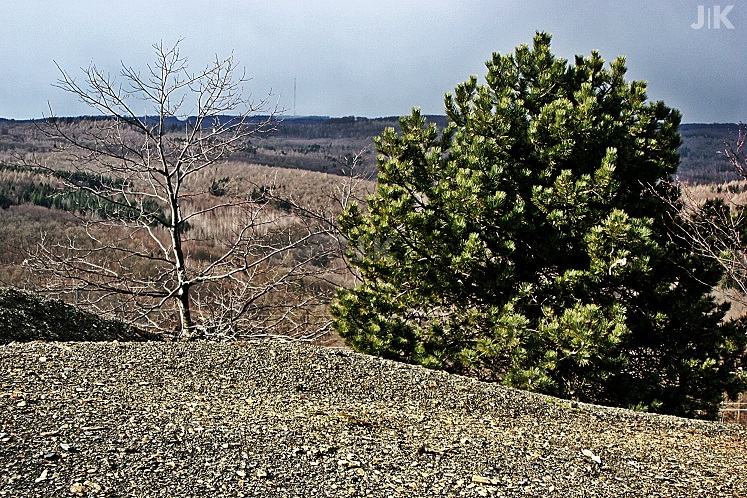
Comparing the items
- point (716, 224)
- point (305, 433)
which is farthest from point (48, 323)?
point (716, 224)

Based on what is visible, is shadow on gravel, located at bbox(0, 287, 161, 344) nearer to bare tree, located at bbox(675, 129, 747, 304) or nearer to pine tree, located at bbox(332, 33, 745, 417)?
pine tree, located at bbox(332, 33, 745, 417)

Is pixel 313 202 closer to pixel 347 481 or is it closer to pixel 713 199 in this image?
pixel 713 199

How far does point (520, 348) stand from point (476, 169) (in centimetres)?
237

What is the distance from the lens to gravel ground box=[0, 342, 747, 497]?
142 inches

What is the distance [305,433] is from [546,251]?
5.07 meters

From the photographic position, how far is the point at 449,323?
9.19m

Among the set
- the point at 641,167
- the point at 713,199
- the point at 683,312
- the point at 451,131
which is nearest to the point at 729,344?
the point at 683,312

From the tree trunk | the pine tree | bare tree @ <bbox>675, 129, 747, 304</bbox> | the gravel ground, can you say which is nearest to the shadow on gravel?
the gravel ground

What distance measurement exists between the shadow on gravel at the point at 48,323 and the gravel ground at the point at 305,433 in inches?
42.7

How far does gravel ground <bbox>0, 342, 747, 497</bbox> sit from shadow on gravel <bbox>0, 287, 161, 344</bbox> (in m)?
1.08

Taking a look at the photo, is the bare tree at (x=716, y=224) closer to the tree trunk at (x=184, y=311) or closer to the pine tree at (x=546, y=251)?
the pine tree at (x=546, y=251)

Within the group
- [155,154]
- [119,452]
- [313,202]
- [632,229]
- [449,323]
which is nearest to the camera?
[119,452]

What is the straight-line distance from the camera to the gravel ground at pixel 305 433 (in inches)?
142

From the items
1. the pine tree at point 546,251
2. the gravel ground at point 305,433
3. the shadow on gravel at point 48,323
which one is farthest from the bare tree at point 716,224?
the shadow on gravel at point 48,323
